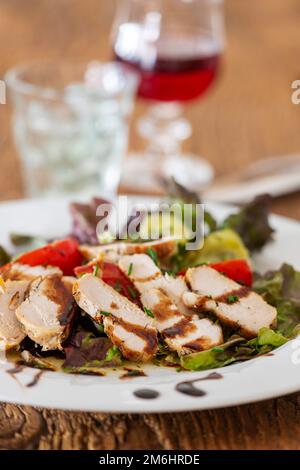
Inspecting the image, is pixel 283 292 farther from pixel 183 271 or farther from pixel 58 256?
pixel 58 256

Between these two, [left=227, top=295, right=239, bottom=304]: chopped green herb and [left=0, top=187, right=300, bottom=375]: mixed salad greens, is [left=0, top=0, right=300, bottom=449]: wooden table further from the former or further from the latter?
[left=227, top=295, right=239, bottom=304]: chopped green herb

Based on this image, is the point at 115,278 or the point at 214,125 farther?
the point at 214,125

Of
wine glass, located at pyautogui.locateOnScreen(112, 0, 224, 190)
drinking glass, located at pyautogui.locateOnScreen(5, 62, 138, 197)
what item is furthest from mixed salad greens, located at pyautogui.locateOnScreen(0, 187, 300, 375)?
wine glass, located at pyautogui.locateOnScreen(112, 0, 224, 190)

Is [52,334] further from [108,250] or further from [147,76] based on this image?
[147,76]

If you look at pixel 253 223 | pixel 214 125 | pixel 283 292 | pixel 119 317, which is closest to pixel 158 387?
pixel 119 317

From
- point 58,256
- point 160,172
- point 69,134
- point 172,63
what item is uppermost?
point 172,63

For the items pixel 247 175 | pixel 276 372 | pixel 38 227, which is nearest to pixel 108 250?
pixel 38 227
